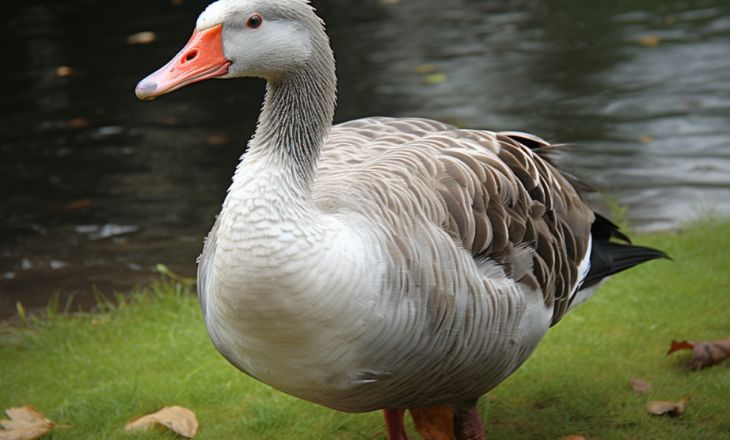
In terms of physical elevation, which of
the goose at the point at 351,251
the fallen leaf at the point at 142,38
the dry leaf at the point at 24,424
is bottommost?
the fallen leaf at the point at 142,38

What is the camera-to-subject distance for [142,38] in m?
11.3

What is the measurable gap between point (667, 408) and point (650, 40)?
22.2 feet

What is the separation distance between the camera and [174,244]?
658 centimetres

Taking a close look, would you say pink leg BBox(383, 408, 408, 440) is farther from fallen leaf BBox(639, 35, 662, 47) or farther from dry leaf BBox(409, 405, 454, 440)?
fallen leaf BBox(639, 35, 662, 47)

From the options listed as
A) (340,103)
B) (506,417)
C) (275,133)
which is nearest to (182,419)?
(506,417)

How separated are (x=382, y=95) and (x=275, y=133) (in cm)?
591

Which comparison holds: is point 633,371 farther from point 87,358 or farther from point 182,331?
point 87,358

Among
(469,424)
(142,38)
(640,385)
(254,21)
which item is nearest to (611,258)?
(640,385)

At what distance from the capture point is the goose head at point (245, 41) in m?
3.06

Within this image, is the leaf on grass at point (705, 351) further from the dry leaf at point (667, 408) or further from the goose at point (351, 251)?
the goose at point (351, 251)

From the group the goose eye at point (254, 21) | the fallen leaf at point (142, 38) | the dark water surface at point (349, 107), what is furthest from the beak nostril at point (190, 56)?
the fallen leaf at point (142, 38)

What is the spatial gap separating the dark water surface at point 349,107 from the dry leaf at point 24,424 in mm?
1557

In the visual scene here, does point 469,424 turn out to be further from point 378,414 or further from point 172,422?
point 172,422

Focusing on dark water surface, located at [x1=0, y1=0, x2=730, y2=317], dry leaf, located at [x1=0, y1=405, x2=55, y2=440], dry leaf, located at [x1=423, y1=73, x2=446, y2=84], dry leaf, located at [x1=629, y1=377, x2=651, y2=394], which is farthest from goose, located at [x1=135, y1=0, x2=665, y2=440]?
dry leaf, located at [x1=423, y1=73, x2=446, y2=84]
